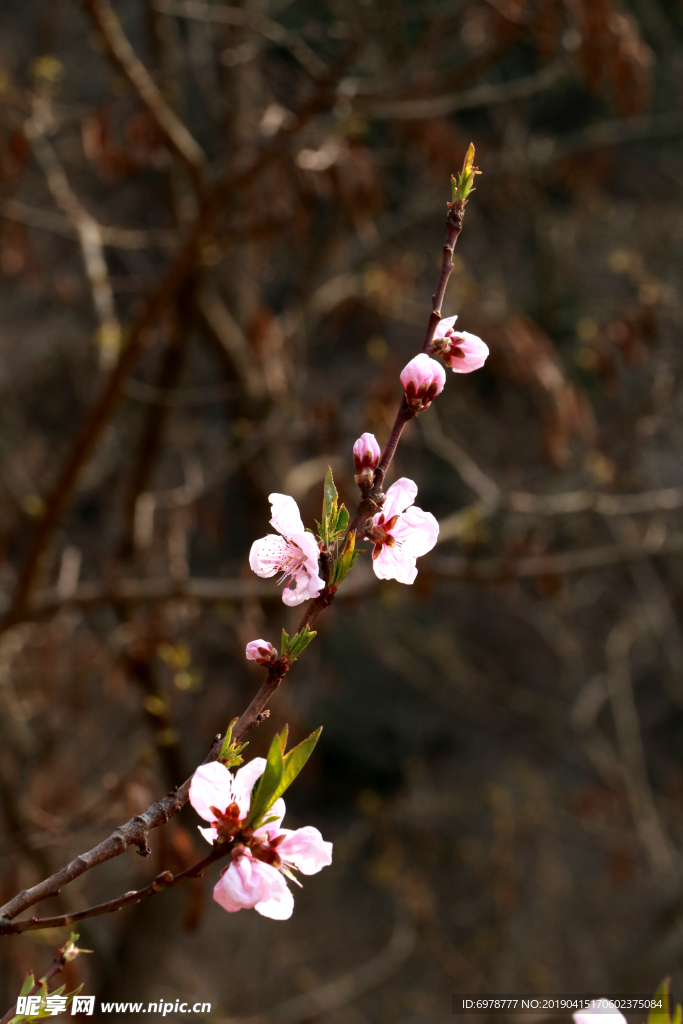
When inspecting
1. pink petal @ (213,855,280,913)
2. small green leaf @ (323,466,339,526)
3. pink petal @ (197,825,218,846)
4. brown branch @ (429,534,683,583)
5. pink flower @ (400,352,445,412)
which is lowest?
pink petal @ (213,855,280,913)

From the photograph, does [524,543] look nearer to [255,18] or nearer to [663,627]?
[255,18]

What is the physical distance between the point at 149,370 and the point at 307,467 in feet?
9.78

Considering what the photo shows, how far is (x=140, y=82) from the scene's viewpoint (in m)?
2.19

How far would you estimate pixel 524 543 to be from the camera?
7.51 ft

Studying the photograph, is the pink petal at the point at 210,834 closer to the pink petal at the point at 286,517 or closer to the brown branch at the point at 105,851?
the brown branch at the point at 105,851

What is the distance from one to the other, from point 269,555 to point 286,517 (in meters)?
0.09

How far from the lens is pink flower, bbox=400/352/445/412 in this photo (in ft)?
2.06

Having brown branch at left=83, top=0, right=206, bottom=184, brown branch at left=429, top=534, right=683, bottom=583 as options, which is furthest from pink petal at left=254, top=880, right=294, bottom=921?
brown branch at left=83, top=0, right=206, bottom=184

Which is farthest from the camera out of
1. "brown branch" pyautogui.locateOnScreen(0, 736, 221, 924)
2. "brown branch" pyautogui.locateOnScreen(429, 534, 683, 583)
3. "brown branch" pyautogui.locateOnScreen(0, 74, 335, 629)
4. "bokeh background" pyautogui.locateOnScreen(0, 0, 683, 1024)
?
"bokeh background" pyautogui.locateOnScreen(0, 0, 683, 1024)

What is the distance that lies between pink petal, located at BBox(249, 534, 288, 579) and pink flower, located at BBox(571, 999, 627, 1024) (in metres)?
0.40

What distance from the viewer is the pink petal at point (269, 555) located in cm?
69

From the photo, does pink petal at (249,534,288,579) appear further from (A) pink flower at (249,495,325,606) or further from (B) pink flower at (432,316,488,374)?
(B) pink flower at (432,316,488,374)

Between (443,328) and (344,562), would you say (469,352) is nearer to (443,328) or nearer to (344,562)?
(443,328)

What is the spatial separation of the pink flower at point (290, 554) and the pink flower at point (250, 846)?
13cm
